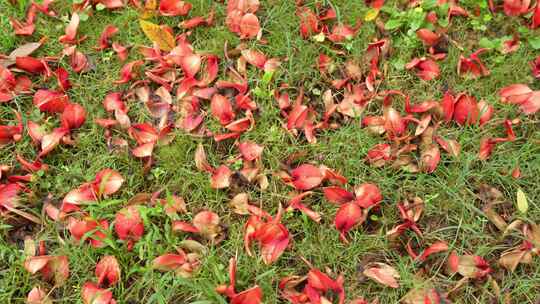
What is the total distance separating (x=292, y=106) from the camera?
2.23 metres

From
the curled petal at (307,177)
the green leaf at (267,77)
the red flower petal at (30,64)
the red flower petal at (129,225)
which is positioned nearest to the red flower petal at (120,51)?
the red flower petal at (30,64)

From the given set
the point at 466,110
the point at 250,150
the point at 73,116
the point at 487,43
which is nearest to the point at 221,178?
the point at 250,150

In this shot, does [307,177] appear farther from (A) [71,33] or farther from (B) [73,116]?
(A) [71,33]

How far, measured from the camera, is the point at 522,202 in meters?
1.93

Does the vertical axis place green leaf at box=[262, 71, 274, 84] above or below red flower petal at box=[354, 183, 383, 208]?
above

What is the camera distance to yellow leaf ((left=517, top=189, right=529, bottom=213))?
1922 millimetres

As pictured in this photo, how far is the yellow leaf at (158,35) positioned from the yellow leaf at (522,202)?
1.52m

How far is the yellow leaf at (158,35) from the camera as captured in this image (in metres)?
2.37

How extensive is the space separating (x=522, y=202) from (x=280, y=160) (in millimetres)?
883

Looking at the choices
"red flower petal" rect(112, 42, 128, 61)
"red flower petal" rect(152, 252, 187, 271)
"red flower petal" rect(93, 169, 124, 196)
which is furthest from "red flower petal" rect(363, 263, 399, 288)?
"red flower petal" rect(112, 42, 128, 61)

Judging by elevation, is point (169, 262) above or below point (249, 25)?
below

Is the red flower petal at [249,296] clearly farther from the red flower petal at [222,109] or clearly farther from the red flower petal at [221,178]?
the red flower petal at [222,109]

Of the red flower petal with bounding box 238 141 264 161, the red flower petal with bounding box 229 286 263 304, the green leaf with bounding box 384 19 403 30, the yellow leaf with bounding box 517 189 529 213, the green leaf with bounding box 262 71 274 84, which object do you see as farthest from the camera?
the green leaf with bounding box 384 19 403 30

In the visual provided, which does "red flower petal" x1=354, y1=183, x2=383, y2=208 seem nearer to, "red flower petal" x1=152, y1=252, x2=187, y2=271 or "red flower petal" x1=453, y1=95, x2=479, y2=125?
"red flower petal" x1=453, y1=95, x2=479, y2=125
